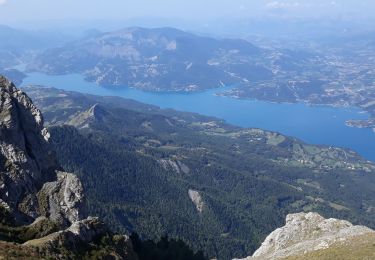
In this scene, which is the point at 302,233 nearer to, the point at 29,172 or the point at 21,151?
the point at 29,172

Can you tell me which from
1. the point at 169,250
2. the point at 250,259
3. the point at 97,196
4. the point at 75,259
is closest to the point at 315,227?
the point at 250,259

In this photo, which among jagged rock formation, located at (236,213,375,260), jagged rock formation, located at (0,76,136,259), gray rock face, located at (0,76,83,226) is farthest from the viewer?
jagged rock formation, located at (236,213,375,260)

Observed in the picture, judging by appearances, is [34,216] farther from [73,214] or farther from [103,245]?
[103,245]

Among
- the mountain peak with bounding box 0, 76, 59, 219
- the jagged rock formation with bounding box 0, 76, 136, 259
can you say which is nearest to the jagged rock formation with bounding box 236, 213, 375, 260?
the jagged rock formation with bounding box 0, 76, 136, 259

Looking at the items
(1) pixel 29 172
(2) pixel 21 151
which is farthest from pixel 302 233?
(2) pixel 21 151

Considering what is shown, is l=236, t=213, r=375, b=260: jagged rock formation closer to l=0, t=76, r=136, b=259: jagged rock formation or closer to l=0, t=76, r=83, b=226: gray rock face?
l=0, t=76, r=136, b=259: jagged rock formation

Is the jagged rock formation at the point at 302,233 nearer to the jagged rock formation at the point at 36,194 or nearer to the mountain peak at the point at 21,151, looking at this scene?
the jagged rock formation at the point at 36,194

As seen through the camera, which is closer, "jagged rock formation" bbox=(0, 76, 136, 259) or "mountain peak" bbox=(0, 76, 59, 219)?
"jagged rock formation" bbox=(0, 76, 136, 259)

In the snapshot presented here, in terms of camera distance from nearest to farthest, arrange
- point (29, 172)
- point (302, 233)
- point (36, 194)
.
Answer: point (36, 194) < point (29, 172) < point (302, 233)
